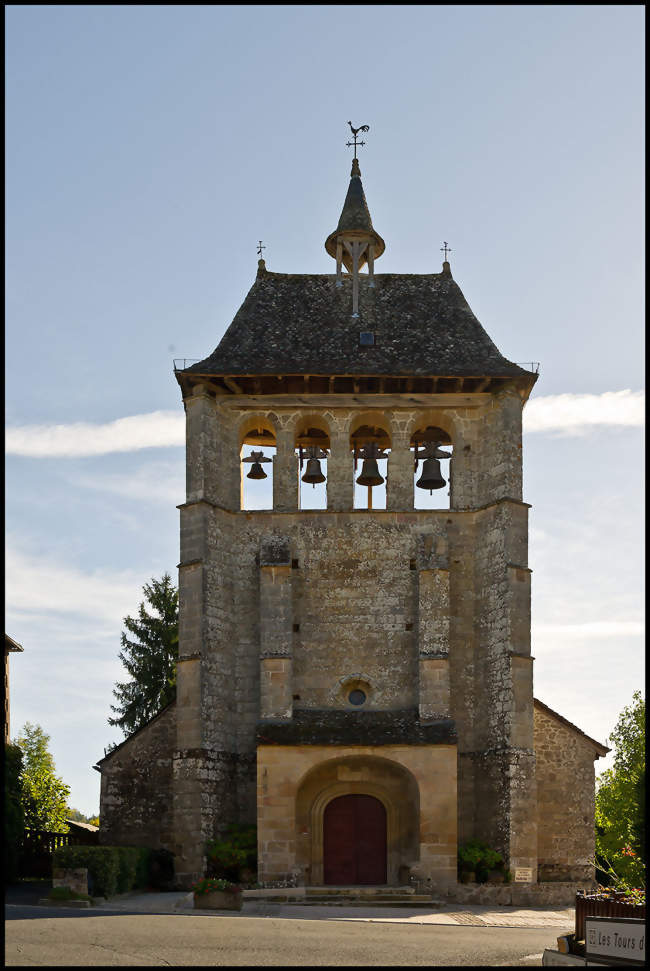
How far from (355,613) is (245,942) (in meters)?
14.0

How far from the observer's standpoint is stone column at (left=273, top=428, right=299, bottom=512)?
31.4 m

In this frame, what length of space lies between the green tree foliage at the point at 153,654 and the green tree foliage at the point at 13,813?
1377cm

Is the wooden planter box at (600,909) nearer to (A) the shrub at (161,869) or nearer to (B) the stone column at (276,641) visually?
(B) the stone column at (276,641)

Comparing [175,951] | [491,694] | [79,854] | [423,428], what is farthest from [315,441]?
[175,951]

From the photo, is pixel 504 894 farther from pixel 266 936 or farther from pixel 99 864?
pixel 266 936

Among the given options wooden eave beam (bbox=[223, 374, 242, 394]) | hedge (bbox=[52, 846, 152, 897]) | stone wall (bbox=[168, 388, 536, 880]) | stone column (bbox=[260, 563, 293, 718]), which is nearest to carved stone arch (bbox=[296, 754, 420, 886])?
stone wall (bbox=[168, 388, 536, 880])

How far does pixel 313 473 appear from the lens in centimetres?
3216

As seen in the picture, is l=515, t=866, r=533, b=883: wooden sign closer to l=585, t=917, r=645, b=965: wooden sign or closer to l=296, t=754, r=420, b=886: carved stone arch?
l=296, t=754, r=420, b=886: carved stone arch

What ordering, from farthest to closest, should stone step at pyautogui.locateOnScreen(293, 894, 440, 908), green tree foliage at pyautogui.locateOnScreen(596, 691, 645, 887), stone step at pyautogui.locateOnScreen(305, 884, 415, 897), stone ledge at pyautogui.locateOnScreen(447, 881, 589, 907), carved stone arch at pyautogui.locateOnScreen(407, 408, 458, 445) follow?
green tree foliage at pyautogui.locateOnScreen(596, 691, 645, 887), carved stone arch at pyautogui.locateOnScreen(407, 408, 458, 445), stone ledge at pyautogui.locateOnScreen(447, 881, 589, 907), stone step at pyautogui.locateOnScreen(305, 884, 415, 897), stone step at pyautogui.locateOnScreen(293, 894, 440, 908)

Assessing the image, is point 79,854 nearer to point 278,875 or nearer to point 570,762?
point 278,875

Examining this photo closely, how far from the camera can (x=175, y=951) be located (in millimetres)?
15609

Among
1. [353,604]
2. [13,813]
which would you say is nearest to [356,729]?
[353,604]

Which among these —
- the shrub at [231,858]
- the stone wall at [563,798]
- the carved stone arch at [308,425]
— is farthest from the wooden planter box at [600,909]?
the carved stone arch at [308,425]

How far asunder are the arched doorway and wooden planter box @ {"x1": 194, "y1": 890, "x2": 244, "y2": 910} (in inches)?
223
